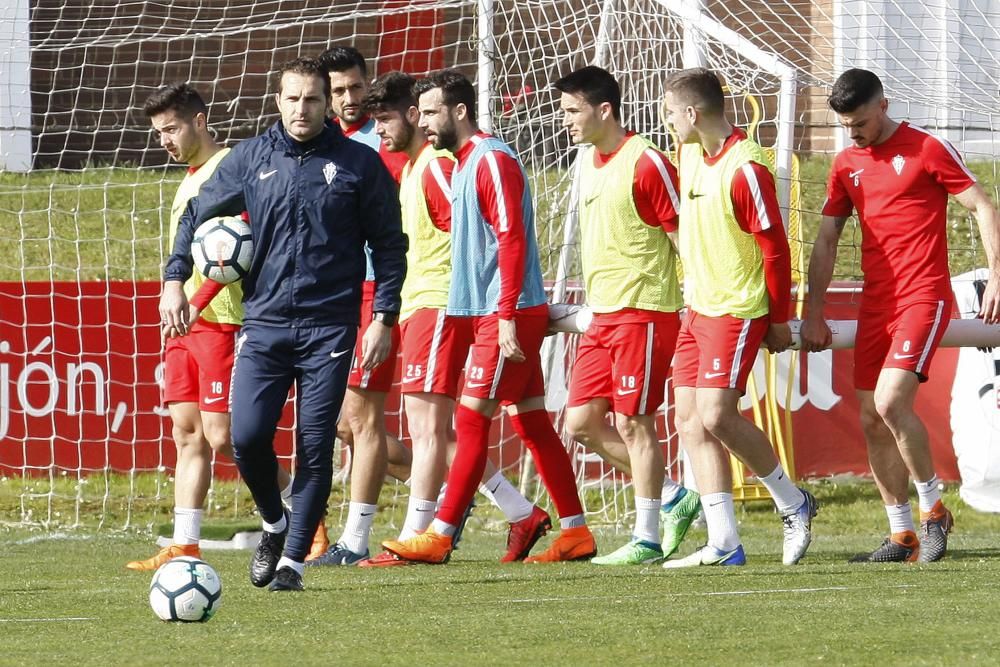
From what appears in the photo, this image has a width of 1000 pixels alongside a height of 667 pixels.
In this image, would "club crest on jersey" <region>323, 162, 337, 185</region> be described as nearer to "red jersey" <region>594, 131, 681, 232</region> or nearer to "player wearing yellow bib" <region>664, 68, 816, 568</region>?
"player wearing yellow bib" <region>664, 68, 816, 568</region>

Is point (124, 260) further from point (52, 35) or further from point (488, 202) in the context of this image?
point (488, 202)

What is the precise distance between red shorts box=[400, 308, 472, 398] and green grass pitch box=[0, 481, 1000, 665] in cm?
85

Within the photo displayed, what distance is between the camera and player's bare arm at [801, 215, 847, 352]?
7488 mm

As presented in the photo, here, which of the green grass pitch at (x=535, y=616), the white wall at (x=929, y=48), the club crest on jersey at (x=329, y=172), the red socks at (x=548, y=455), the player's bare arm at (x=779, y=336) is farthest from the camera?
the white wall at (x=929, y=48)

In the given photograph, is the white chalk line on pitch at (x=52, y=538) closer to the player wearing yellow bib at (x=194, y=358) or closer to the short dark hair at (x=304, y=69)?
the player wearing yellow bib at (x=194, y=358)

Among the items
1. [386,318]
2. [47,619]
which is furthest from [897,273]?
[47,619]

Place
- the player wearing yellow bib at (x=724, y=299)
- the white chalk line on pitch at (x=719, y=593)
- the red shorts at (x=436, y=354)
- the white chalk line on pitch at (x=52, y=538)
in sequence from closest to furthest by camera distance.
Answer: the white chalk line on pitch at (x=719, y=593) < the player wearing yellow bib at (x=724, y=299) < the red shorts at (x=436, y=354) < the white chalk line on pitch at (x=52, y=538)

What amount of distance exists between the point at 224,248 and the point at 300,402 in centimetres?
68

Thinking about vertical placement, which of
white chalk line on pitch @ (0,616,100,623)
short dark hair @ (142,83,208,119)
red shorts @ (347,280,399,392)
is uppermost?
short dark hair @ (142,83,208,119)

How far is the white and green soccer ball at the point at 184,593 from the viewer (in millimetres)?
5379

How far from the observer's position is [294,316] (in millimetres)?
6230

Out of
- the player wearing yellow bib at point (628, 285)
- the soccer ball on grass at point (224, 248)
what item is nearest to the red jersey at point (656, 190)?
the player wearing yellow bib at point (628, 285)

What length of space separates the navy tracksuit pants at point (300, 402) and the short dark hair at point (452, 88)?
5.70 feet

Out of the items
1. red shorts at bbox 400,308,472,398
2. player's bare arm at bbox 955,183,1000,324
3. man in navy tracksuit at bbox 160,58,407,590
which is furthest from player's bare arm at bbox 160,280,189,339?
player's bare arm at bbox 955,183,1000,324
